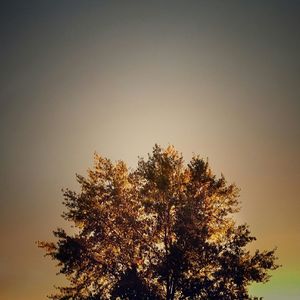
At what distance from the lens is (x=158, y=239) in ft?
85.9

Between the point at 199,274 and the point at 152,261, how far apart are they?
8.99 feet

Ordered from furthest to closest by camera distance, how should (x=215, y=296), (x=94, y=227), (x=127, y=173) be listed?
1. (x=127, y=173)
2. (x=94, y=227)
3. (x=215, y=296)

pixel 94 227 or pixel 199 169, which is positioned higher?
pixel 199 169

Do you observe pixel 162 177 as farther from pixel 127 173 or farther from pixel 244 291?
pixel 244 291

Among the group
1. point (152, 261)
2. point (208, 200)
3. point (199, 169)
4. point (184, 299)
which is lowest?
point (184, 299)

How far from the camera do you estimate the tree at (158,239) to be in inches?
984

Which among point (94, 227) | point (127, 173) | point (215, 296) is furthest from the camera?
point (127, 173)

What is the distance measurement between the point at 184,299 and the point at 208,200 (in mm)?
5933

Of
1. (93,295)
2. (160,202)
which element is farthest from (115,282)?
(160,202)

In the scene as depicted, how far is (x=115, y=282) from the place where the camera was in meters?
25.7

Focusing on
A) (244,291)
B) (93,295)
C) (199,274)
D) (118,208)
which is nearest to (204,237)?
(199,274)

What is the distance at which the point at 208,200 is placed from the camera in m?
27.1

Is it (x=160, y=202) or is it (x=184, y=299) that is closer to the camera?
(x=184, y=299)

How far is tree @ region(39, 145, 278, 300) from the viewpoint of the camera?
2500cm
